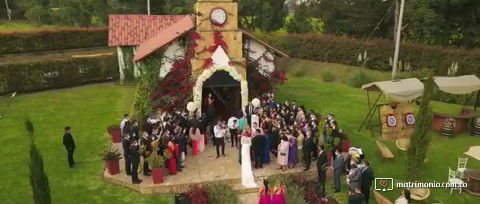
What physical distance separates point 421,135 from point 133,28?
24.2 m

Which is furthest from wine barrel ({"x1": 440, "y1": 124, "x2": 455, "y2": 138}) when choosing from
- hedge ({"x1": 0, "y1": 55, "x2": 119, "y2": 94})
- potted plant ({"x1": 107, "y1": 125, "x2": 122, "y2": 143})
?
hedge ({"x1": 0, "y1": 55, "x2": 119, "y2": 94})

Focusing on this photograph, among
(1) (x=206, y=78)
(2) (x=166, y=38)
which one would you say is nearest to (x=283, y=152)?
(1) (x=206, y=78)

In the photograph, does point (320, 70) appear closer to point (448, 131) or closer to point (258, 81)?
point (258, 81)

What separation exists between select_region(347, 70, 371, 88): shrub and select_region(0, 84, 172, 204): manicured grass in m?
16.0

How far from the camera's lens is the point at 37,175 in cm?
759

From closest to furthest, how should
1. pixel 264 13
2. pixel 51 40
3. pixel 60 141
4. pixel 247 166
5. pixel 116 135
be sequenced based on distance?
pixel 247 166 → pixel 116 135 → pixel 60 141 → pixel 51 40 → pixel 264 13

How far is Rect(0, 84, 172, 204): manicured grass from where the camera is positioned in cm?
1328

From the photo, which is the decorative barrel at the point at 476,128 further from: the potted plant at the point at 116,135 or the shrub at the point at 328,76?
the potted plant at the point at 116,135

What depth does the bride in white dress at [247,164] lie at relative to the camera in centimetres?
1362

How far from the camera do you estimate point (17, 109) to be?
23.2 meters

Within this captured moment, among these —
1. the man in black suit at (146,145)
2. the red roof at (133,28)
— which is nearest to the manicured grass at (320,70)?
the red roof at (133,28)

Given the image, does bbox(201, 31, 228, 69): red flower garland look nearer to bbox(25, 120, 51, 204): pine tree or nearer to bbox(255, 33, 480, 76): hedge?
bbox(25, 120, 51, 204): pine tree

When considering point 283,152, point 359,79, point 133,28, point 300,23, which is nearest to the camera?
point 283,152

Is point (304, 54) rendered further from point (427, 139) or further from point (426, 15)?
point (427, 139)
